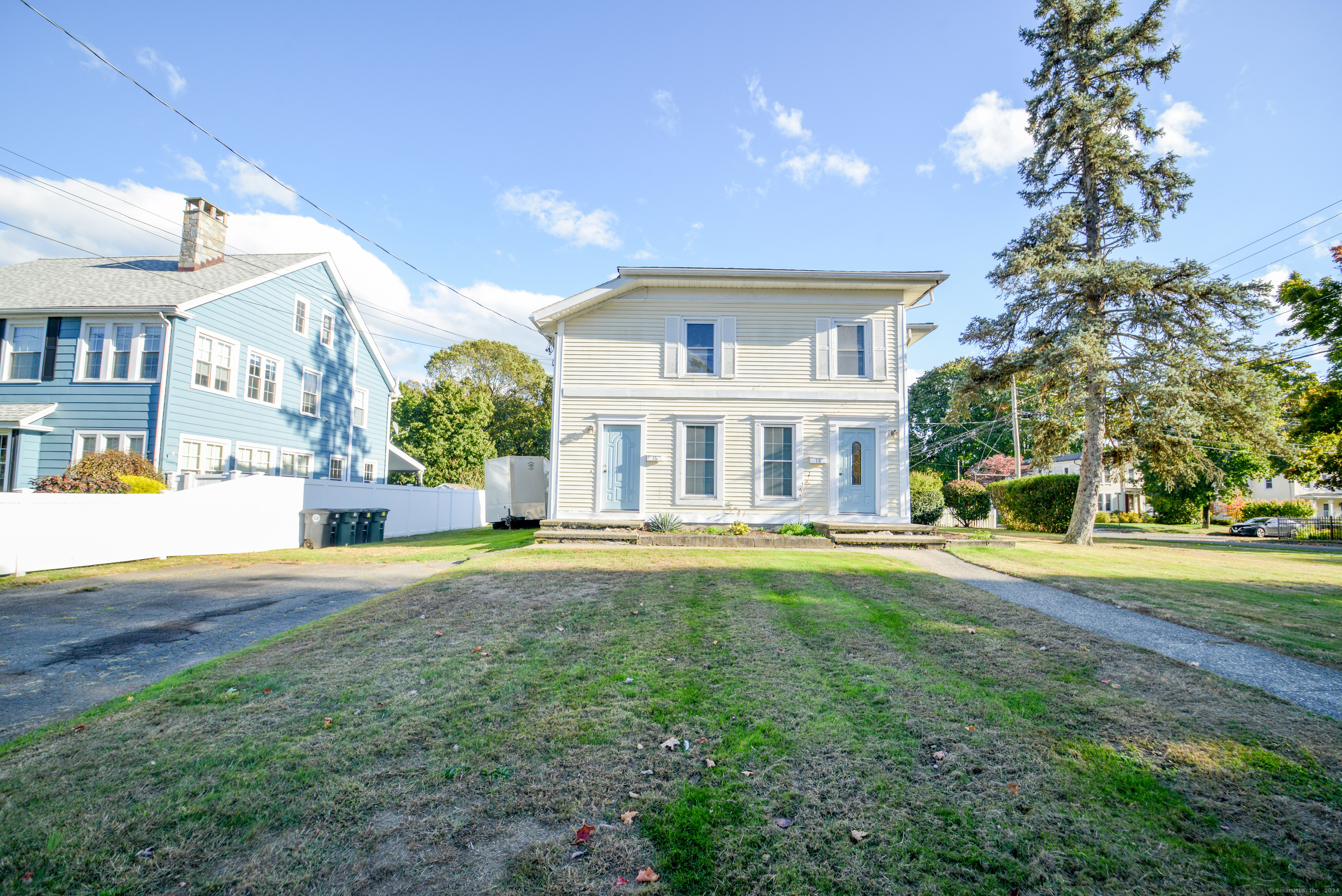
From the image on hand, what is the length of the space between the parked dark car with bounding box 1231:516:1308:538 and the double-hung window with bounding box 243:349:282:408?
40.1 metres

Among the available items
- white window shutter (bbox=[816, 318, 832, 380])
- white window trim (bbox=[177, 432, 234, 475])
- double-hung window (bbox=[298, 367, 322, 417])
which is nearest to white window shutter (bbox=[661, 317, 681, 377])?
white window shutter (bbox=[816, 318, 832, 380])

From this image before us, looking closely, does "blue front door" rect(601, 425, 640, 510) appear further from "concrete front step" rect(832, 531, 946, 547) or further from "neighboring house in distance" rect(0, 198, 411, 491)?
"neighboring house in distance" rect(0, 198, 411, 491)

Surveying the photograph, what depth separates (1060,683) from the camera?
4.31m

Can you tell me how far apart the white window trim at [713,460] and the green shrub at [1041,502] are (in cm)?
1553

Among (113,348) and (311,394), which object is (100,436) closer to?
(113,348)

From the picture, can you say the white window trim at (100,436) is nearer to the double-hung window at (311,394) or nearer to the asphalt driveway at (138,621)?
the double-hung window at (311,394)

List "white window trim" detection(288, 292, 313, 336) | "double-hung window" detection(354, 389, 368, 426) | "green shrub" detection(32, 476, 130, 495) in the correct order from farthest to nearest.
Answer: "double-hung window" detection(354, 389, 368, 426), "white window trim" detection(288, 292, 313, 336), "green shrub" detection(32, 476, 130, 495)

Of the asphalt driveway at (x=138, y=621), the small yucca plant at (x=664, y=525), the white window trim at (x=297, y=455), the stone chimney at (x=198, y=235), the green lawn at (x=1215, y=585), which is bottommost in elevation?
the asphalt driveway at (x=138, y=621)

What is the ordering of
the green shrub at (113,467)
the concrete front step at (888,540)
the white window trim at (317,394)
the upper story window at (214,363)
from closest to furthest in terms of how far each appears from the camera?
1. the green shrub at (113,467)
2. the concrete front step at (888,540)
3. the upper story window at (214,363)
4. the white window trim at (317,394)

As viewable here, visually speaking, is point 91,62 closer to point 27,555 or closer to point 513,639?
point 27,555

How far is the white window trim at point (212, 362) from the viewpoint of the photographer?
16.1m

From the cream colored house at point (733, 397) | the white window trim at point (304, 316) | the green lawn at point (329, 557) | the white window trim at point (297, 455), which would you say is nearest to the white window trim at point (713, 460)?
the cream colored house at point (733, 397)

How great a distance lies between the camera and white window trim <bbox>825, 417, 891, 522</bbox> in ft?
48.2

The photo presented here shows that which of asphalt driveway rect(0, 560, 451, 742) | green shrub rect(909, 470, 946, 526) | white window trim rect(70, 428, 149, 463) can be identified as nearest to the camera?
asphalt driveway rect(0, 560, 451, 742)
